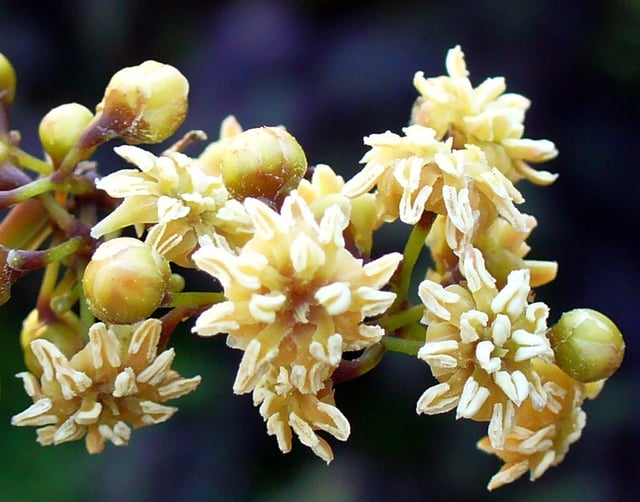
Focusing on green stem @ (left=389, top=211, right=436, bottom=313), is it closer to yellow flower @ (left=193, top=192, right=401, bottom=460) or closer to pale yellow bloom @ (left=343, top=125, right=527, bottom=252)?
pale yellow bloom @ (left=343, top=125, right=527, bottom=252)

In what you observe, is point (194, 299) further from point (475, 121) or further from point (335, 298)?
point (475, 121)

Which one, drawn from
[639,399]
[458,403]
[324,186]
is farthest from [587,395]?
[639,399]

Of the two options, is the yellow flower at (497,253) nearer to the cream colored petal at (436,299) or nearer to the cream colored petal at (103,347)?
the cream colored petal at (436,299)

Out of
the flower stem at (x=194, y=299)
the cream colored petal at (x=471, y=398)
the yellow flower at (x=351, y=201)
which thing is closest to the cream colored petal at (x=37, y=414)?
the flower stem at (x=194, y=299)

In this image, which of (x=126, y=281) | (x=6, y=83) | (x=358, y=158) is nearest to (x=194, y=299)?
(x=126, y=281)

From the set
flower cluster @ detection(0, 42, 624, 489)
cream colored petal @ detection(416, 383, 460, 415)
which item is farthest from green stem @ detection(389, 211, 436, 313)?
cream colored petal @ detection(416, 383, 460, 415)

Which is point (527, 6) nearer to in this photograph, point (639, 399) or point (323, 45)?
point (323, 45)
